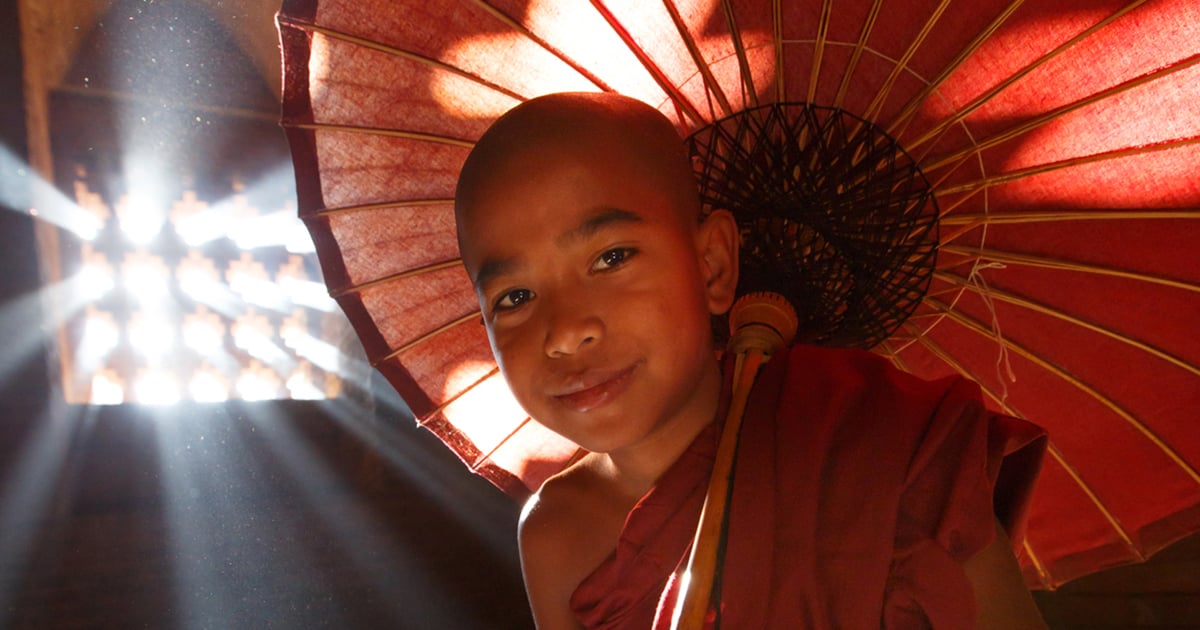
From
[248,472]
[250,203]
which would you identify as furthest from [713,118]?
[250,203]

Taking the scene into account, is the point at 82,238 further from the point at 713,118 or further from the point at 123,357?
the point at 713,118

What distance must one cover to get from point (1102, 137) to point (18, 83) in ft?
8.57

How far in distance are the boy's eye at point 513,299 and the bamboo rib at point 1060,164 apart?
0.65 metres

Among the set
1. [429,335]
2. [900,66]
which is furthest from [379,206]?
[900,66]

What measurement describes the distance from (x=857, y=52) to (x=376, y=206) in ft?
2.65

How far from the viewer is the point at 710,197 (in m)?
1.33

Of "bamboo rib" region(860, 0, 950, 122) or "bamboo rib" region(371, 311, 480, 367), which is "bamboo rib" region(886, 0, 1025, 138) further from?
"bamboo rib" region(371, 311, 480, 367)

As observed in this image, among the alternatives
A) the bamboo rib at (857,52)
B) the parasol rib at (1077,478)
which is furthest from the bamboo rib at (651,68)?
the parasol rib at (1077,478)

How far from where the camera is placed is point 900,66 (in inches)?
46.7

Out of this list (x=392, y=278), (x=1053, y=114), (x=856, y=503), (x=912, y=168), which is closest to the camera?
(x=856, y=503)

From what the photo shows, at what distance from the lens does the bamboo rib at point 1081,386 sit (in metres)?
1.30

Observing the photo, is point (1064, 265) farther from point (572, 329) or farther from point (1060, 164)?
point (572, 329)

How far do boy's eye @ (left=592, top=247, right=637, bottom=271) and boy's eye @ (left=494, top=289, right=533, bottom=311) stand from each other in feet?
0.35

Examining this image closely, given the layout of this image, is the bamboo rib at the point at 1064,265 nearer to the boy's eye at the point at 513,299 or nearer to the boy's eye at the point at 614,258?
the boy's eye at the point at 614,258
